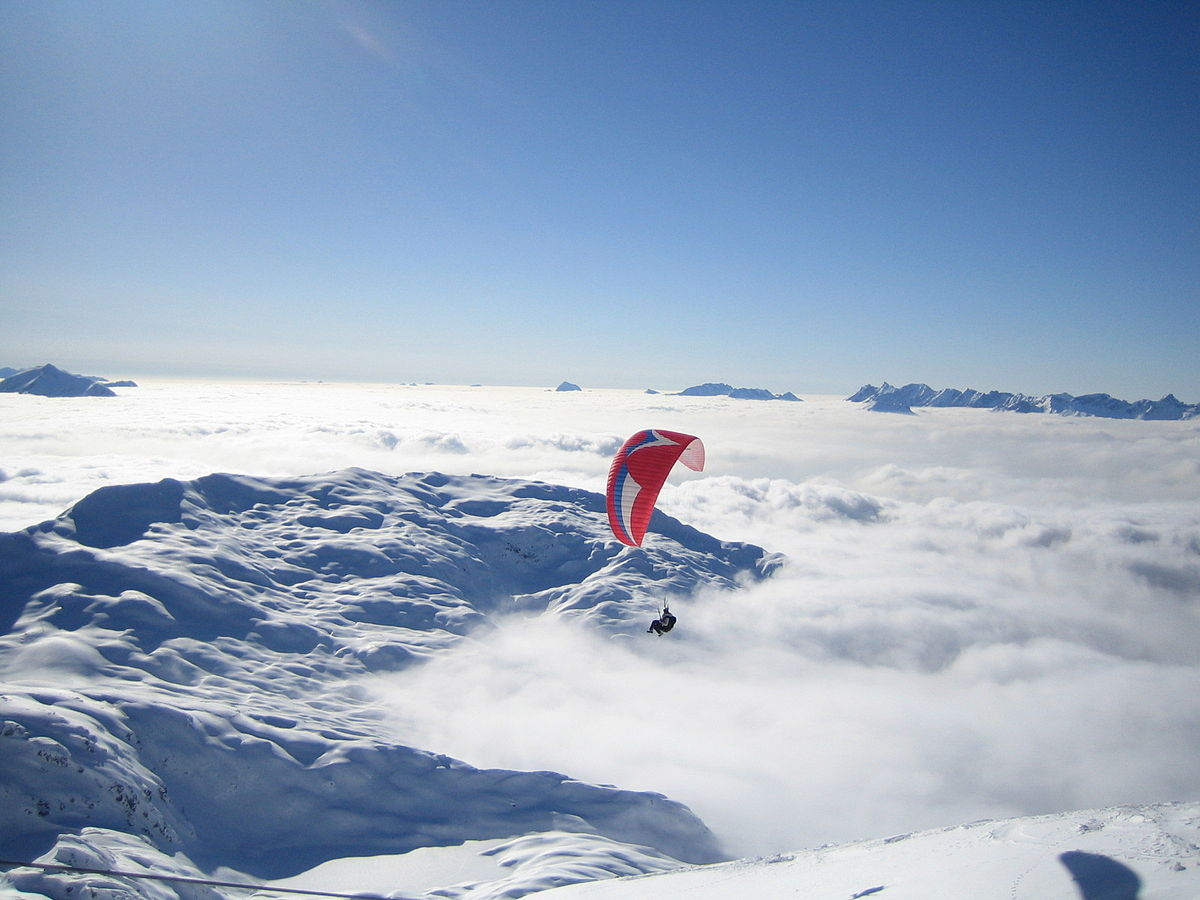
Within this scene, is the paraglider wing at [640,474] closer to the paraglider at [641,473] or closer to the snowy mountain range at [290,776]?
the paraglider at [641,473]

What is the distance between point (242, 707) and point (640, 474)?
68.9 m

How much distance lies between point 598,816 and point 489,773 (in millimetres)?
13754

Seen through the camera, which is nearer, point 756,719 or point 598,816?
point 598,816

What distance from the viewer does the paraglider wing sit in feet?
109

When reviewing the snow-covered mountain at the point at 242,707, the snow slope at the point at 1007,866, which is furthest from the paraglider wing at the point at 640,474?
the snow-covered mountain at the point at 242,707

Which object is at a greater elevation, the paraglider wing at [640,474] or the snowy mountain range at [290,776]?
the paraglider wing at [640,474]

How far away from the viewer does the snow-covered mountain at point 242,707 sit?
145ft

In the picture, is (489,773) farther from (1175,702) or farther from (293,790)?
(1175,702)

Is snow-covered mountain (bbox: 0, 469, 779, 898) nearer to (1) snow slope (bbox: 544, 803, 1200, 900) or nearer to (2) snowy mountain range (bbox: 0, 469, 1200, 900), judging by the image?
(2) snowy mountain range (bbox: 0, 469, 1200, 900)

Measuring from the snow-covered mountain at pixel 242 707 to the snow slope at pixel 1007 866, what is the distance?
2419cm

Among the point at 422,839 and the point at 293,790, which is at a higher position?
the point at 293,790

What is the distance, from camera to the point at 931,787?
112688 millimetres

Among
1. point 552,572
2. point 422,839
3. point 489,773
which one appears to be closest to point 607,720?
point 489,773

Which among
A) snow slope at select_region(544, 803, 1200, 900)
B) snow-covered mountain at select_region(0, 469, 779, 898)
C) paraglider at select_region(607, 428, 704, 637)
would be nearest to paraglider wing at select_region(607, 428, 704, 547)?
paraglider at select_region(607, 428, 704, 637)
